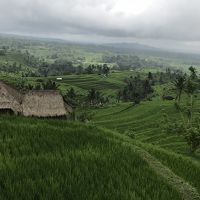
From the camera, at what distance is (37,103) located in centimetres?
5309

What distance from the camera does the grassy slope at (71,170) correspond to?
32.5ft

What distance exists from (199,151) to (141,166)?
85874 mm

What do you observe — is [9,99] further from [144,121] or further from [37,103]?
[144,121]

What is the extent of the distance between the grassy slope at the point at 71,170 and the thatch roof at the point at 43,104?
1435 inches

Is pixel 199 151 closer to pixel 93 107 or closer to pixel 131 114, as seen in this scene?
pixel 131 114

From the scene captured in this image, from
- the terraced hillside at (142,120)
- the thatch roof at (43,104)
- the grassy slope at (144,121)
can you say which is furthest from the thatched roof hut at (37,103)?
the terraced hillside at (142,120)

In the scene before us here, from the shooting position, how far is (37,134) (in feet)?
51.4

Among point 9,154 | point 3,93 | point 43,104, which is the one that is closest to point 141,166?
point 9,154

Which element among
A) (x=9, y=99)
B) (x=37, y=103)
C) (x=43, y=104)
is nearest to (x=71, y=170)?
(x=9, y=99)

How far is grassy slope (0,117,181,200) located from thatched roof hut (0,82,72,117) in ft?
115

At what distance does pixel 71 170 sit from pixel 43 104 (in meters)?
42.5

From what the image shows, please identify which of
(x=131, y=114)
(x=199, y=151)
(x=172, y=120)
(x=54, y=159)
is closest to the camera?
(x=54, y=159)

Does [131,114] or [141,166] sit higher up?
[141,166]

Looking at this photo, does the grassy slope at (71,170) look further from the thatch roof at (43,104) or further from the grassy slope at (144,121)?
the grassy slope at (144,121)
